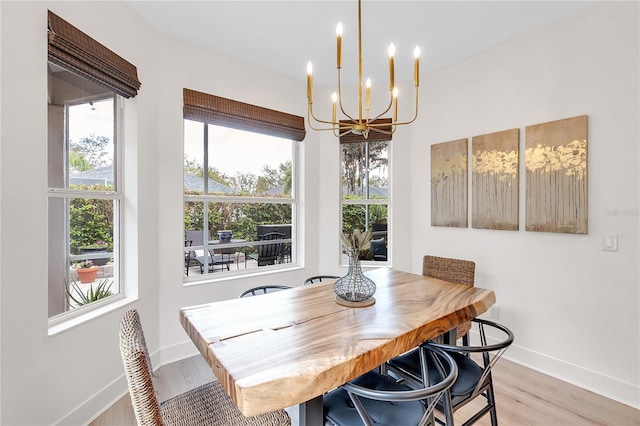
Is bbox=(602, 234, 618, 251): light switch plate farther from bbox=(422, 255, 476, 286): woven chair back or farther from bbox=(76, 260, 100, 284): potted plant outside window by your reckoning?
bbox=(76, 260, 100, 284): potted plant outside window

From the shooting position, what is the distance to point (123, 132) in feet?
7.65

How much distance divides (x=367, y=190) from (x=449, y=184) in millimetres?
920

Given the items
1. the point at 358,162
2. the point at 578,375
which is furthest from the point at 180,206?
the point at 578,375

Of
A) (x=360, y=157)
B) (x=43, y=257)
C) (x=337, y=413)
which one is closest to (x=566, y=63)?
(x=360, y=157)

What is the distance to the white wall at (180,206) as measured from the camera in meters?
1.53

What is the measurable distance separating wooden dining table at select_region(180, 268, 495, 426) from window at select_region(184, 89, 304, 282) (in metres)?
1.33

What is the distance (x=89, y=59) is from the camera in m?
1.88

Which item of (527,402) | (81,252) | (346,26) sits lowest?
(527,402)

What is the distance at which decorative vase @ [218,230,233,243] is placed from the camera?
3.00 metres

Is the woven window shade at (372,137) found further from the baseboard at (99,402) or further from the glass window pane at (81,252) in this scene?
the baseboard at (99,402)

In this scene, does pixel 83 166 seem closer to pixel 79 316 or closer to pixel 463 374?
pixel 79 316

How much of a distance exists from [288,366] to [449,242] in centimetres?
257

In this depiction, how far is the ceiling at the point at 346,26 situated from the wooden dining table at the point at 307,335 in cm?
204

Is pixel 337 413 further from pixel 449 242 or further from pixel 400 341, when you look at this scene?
pixel 449 242
